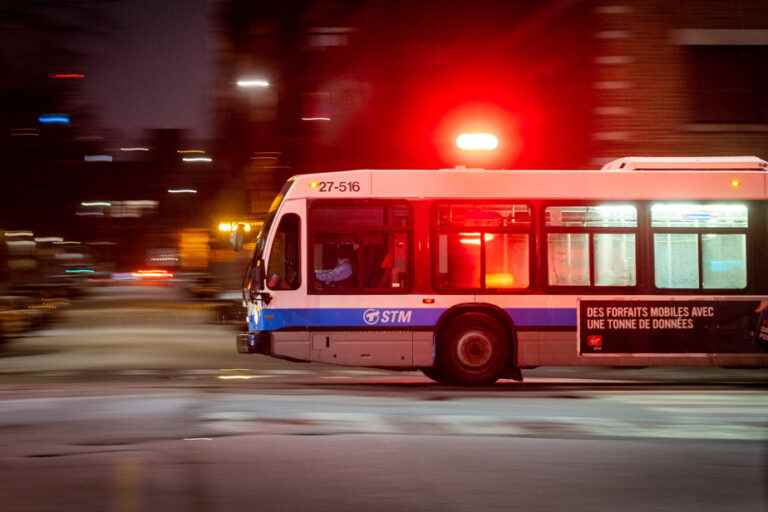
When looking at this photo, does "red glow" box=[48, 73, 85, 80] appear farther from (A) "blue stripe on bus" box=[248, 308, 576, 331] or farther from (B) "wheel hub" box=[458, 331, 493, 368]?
(B) "wheel hub" box=[458, 331, 493, 368]

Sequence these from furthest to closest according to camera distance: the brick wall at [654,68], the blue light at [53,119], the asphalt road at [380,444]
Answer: the blue light at [53,119], the brick wall at [654,68], the asphalt road at [380,444]

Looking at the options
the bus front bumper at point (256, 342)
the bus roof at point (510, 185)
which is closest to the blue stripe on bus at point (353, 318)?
the bus front bumper at point (256, 342)

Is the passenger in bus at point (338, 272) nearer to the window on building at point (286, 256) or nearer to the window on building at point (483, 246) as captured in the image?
the window on building at point (286, 256)

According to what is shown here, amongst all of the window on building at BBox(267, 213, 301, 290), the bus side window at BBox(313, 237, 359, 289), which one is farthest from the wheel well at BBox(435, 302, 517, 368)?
the window on building at BBox(267, 213, 301, 290)

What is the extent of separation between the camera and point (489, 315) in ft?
45.8

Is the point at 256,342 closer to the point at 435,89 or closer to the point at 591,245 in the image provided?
the point at 591,245

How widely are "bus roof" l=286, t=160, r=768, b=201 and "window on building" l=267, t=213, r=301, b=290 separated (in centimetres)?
42

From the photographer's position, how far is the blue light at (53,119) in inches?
915

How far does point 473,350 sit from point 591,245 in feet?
7.05

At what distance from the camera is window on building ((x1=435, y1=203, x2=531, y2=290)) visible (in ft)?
45.8

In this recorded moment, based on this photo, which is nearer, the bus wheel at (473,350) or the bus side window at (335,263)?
the bus wheel at (473,350)

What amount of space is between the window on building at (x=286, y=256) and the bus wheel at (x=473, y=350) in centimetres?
214

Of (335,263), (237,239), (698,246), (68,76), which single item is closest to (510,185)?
(335,263)

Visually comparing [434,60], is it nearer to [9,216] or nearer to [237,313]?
[237,313]
